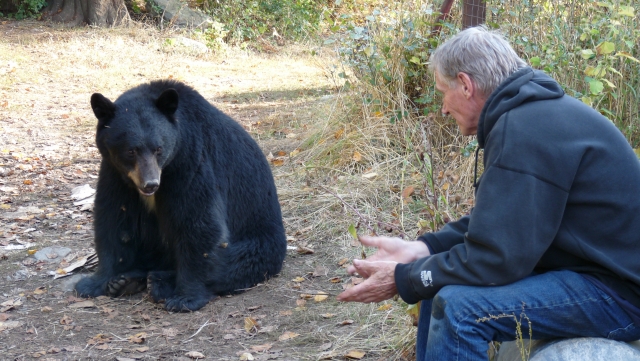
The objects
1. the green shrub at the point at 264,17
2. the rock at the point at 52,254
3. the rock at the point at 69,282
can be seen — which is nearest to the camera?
the rock at the point at 69,282

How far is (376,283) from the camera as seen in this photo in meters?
3.02

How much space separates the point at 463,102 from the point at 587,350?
3.85ft

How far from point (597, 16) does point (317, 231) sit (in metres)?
3.16

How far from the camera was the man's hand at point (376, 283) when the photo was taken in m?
3.01

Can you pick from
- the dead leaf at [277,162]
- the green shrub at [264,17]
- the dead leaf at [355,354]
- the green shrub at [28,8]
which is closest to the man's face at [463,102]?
the dead leaf at [355,354]

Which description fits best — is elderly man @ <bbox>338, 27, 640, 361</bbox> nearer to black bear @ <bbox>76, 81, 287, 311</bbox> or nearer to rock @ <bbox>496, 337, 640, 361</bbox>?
rock @ <bbox>496, 337, 640, 361</bbox>

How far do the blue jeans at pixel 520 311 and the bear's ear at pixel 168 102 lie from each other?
2961 mm

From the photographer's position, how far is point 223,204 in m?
5.42

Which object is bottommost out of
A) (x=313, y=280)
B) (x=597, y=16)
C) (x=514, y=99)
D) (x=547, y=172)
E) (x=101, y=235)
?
(x=313, y=280)

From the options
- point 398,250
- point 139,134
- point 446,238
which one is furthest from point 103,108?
point 446,238

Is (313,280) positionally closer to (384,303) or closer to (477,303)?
(384,303)

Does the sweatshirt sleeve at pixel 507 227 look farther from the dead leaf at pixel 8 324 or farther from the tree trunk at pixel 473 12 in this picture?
the tree trunk at pixel 473 12

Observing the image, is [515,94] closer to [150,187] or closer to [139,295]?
[150,187]

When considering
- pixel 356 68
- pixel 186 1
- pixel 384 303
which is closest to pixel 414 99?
pixel 356 68
